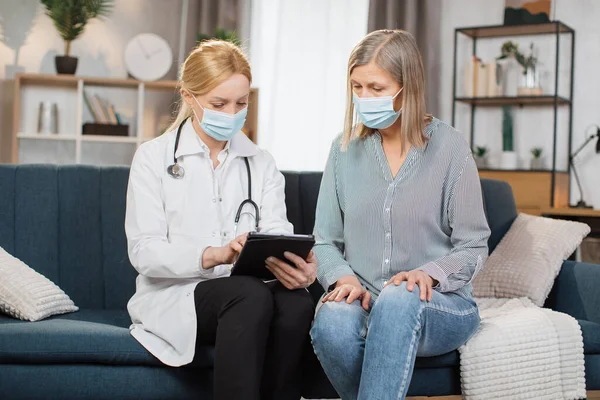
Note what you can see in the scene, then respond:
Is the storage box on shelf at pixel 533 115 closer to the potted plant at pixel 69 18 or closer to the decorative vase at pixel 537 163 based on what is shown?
the decorative vase at pixel 537 163

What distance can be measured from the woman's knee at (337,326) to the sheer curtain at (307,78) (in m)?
3.10

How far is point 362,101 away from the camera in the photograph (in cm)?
212

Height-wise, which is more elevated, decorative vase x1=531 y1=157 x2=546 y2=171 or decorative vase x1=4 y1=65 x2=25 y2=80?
decorative vase x1=4 y1=65 x2=25 y2=80

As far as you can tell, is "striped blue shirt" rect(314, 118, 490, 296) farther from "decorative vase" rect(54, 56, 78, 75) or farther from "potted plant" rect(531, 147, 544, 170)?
"decorative vase" rect(54, 56, 78, 75)

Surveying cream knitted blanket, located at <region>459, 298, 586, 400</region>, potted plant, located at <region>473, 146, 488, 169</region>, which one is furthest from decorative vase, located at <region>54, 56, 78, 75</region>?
cream knitted blanket, located at <region>459, 298, 586, 400</region>

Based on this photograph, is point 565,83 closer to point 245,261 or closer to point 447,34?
point 447,34

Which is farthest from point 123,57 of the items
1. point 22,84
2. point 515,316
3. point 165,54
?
point 515,316

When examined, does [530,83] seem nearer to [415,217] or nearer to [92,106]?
[92,106]

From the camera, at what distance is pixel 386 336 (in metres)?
1.80

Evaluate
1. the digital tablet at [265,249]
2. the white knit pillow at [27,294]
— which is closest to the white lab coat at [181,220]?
the digital tablet at [265,249]

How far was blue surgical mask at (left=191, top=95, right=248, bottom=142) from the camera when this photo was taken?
7.25 ft

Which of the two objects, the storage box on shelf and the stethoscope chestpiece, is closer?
the stethoscope chestpiece

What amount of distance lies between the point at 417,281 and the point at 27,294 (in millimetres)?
1092

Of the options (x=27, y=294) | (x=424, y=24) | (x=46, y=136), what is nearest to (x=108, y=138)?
(x=46, y=136)
